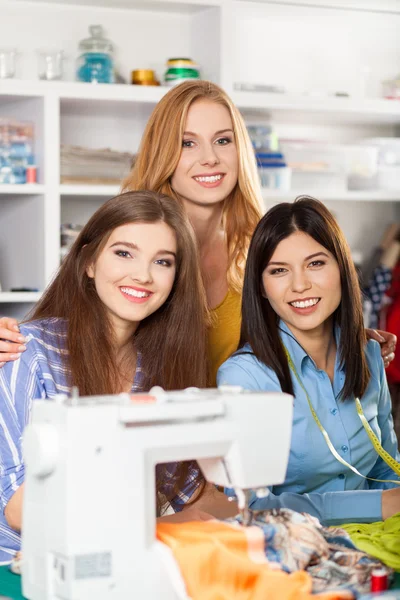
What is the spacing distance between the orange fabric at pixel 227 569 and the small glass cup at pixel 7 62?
254 cm

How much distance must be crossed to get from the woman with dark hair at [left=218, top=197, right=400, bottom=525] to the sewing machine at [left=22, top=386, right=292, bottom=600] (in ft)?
2.30

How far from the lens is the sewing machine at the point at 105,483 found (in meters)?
1.29

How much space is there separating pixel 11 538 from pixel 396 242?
288 cm

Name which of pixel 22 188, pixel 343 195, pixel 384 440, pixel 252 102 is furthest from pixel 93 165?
pixel 384 440

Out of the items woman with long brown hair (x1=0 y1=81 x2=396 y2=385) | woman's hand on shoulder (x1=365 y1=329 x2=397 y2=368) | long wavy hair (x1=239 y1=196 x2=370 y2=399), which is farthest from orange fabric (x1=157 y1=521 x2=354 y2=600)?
woman's hand on shoulder (x1=365 y1=329 x2=397 y2=368)

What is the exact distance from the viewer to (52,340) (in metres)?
2.03

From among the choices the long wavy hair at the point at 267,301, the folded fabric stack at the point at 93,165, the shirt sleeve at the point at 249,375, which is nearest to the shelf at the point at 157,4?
the folded fabric stack at the point at 93,165

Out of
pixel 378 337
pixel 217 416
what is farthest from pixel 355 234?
pixel 217 416

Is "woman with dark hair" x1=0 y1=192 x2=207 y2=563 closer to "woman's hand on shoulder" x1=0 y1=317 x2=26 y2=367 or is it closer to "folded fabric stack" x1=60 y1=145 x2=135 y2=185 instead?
"woman's hand on shoulder" x1=0 y1=317 x2=26 y2=367

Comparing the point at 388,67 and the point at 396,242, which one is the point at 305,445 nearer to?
the point at 396,242

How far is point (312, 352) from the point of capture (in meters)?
2.23

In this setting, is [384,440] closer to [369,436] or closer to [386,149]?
[369,436]

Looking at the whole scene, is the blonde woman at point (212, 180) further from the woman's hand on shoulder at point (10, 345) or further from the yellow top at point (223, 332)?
the woman's hand on shoulder at point (10, 345)

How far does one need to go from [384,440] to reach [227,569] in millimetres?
973
